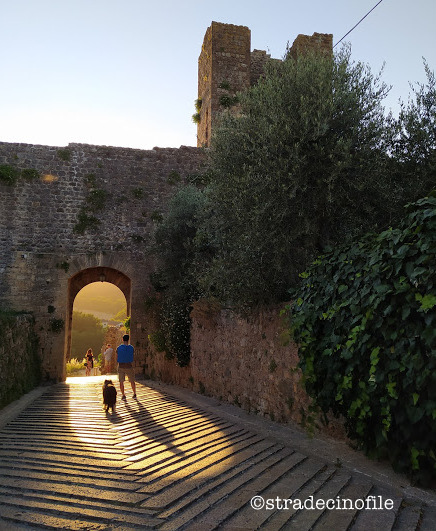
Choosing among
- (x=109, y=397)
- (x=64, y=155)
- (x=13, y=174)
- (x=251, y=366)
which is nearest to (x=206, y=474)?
(x=251, y=366)

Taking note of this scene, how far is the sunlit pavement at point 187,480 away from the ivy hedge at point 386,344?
485mm

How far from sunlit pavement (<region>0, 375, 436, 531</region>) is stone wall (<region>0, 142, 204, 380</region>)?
8.06 m

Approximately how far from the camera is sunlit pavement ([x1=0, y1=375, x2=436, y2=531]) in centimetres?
389

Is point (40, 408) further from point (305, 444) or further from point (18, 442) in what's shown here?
point (305, 444)

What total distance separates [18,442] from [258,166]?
5623 mm

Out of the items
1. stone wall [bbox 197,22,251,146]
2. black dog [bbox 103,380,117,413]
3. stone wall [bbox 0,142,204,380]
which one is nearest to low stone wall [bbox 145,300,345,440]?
black dog [bbox 103,380,117,413]

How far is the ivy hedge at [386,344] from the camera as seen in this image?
4266 millimetres

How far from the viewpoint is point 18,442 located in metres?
6.68

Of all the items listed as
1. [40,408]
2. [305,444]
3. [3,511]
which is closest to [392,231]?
[305,444]

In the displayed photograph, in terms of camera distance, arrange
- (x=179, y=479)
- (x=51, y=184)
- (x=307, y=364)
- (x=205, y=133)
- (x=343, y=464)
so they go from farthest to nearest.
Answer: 1. (x=205, y=133)
2. (x=51, y=184)
3. (x=307, y=364)
4. (x=343, y=464)
5. (x=179, y=479)

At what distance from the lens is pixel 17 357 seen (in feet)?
38.4

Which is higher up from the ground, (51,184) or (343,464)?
(51,184)

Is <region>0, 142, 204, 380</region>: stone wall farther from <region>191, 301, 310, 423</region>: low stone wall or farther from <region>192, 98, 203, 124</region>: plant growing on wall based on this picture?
<region>191, 301, 310, 423</region>: low stone wall

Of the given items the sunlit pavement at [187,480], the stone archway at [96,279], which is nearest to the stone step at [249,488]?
the sunlit pavement at [187,480]
